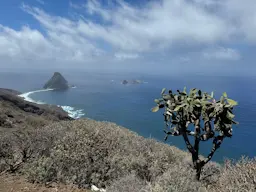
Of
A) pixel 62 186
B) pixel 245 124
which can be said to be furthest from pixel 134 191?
pixel 245 124

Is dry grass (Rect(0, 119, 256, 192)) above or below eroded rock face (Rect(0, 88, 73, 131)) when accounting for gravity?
above

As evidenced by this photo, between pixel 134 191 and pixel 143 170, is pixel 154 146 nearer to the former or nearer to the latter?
pixel 143 170

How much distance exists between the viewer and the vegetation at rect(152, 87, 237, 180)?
396 inches

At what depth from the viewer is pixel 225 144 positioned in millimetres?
64125

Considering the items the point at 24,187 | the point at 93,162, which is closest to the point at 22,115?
the point at 93,162

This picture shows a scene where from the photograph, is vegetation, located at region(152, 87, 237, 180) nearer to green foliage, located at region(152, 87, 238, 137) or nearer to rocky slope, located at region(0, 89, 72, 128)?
green foliage, located at region(152, 87, 238, 137)

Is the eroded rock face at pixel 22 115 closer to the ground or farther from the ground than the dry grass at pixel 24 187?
closer to the ground

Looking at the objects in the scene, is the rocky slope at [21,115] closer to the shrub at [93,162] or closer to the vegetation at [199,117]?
the shrub at [93,162]

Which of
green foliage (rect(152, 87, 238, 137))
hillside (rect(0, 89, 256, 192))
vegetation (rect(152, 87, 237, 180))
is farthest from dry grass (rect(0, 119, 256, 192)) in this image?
green foliage (rect(152, 87, 238, 137))

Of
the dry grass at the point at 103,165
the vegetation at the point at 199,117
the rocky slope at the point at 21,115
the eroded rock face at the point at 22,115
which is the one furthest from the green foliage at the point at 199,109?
the rocky slope at the point at 21,115

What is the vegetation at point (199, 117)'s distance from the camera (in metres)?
10.1

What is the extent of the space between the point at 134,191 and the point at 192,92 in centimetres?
551

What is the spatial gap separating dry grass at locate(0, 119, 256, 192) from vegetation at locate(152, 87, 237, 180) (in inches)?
38.0

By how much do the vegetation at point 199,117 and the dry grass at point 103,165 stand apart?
0.96 metres
